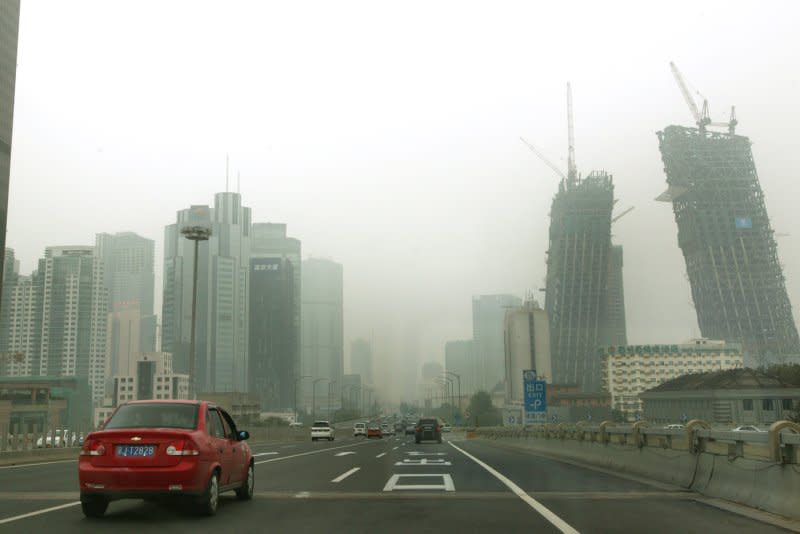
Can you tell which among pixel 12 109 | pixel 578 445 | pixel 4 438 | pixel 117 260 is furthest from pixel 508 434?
pixel 117 260

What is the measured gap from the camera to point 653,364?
17288 cm

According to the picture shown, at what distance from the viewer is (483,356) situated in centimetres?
18262

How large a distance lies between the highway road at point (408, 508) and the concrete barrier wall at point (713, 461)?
0.46m

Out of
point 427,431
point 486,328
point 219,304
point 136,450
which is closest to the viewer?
point 136,450

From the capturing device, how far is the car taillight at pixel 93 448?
9.34 m

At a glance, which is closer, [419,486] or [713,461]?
[713,461]

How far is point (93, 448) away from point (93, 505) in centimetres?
77

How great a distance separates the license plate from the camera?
9.27m

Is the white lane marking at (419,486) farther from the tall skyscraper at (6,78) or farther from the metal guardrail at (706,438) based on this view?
the tall skyscraper at (6,78)

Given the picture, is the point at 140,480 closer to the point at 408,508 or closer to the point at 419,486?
the point at 408,508

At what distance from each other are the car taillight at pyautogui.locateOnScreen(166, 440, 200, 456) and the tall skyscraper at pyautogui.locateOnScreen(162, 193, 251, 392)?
126 m

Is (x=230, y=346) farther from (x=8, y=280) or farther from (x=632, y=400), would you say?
(x=632, y=400)

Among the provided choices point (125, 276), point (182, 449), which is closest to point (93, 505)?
point (182, 449)

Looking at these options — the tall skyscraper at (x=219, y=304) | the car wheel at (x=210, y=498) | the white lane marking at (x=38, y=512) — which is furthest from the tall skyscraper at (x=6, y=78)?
the car wheel at (x=210, y=498)
